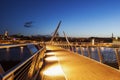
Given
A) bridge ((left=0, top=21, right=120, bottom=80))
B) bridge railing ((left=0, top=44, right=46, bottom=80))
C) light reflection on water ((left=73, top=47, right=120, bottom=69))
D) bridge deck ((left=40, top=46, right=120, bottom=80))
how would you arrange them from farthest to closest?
light reflection on water ((left=73, top=47, right=120, bottom=69)) < bridge deck ((left=40, top=46, right=120, bottom=80)) < bridge ((left=0, top=21, right=120, bottom=80)) < bridge railing ((left=0, top=44, right=46, bottom=80))

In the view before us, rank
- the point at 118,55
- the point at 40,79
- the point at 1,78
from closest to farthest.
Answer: the point at 1,78 → the point at 40,79 → the point at 118,55

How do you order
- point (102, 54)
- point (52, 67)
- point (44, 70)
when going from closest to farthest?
point (44, 70)
point (52, 67)
point (102, 54)

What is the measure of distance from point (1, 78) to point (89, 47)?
424 inches

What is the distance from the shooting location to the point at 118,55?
7820 millimetres

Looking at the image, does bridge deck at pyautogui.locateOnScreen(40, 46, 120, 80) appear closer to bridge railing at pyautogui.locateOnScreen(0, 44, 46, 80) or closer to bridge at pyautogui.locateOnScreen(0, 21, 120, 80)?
bridge at pyautogui.locateOnScreen(0, 21, 120, 80)

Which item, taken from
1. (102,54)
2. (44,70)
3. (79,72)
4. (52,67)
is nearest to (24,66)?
(79,72)

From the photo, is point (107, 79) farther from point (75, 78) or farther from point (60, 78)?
point (60, 78)

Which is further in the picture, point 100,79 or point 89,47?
point 89,47

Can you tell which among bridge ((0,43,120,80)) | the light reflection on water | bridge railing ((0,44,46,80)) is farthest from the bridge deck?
the light reflection on water

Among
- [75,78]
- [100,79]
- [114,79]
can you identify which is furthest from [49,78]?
[114,79]

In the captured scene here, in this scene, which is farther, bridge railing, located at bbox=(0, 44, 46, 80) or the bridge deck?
the bridge deck

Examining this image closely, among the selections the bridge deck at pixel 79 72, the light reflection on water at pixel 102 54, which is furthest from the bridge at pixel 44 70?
the light reflection on water at pixel 102 54

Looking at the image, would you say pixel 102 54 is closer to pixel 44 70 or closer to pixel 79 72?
pixel 79 72

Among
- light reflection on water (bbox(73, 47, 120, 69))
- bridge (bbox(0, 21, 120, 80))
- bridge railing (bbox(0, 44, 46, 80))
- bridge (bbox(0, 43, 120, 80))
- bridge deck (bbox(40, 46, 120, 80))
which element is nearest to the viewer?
bridge railing (bbox(0, 44, 46, 80))
